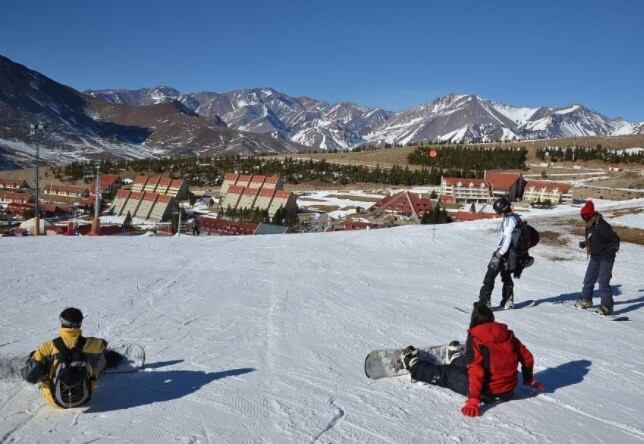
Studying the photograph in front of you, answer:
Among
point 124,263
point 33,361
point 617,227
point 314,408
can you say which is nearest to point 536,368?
point 314,408

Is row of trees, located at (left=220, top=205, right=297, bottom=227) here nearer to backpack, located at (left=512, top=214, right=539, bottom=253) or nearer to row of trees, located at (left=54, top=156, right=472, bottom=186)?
row of trees, located at (left=54, top=156, right=472, bottom=186)

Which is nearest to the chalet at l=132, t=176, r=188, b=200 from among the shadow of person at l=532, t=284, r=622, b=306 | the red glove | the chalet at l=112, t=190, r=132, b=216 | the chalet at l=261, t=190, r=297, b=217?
the chalet at l=112, t=190, r=132, b=216

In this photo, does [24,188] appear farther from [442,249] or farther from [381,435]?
[381,435]

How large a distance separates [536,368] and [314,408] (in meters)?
3.18

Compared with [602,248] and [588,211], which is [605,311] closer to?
[602,248]

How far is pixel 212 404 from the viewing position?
5195 mm

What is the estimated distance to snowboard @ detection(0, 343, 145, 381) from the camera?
5469 millimetres

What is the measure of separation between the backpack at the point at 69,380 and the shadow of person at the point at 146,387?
177mm

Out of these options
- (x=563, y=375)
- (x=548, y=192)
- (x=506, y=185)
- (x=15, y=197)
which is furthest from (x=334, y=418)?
(x=15, y=197)

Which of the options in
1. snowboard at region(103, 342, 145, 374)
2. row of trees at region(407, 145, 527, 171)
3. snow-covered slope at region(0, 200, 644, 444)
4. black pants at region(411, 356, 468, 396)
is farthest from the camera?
row of trees at region(407, 145, 527, 171)

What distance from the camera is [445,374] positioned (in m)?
5.71

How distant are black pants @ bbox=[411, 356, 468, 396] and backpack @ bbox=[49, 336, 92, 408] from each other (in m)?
3.30

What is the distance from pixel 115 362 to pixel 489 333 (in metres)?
3.94

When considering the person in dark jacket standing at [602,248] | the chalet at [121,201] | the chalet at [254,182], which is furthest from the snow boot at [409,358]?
the chalet at [121,201]
